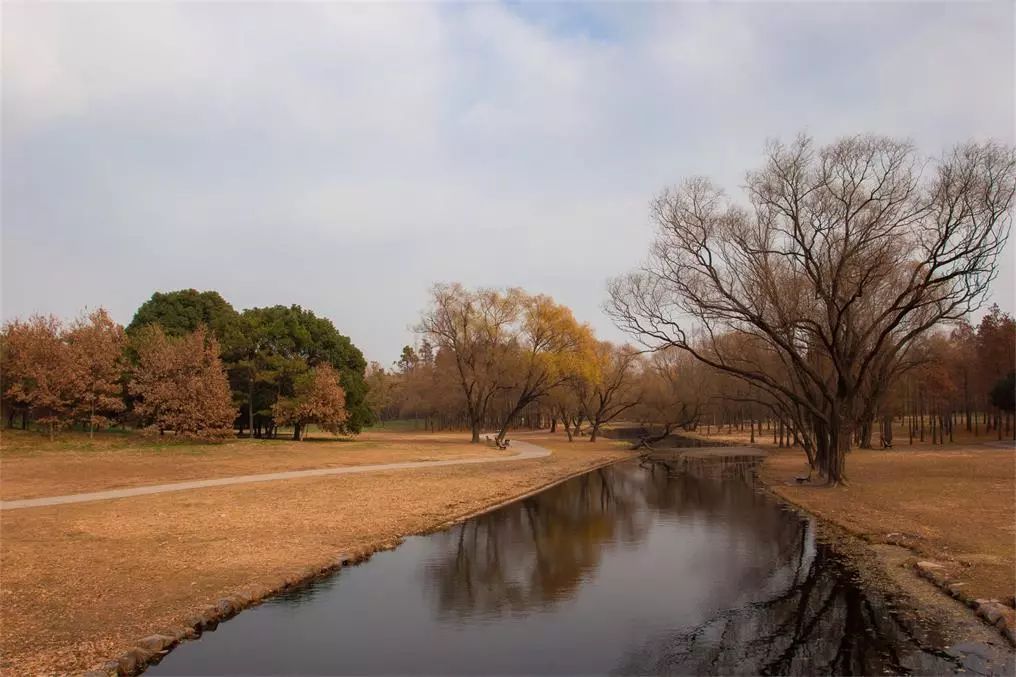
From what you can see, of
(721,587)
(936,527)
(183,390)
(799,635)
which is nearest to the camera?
(799,635)

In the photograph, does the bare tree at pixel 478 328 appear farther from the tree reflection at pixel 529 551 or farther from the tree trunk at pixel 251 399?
the tree reflection at pixel 529 551

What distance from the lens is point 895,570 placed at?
12.5 m

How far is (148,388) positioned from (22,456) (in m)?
10.2

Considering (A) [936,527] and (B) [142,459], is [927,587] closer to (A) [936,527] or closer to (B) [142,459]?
(A) [936,527]

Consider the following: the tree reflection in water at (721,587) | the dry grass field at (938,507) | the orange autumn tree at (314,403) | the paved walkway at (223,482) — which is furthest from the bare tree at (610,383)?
the tree reflection in water at (721,587)

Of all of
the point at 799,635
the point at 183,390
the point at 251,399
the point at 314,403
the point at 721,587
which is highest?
the point at 183,390

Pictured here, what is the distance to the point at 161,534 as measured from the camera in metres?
14.5

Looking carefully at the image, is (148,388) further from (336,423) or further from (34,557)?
(34,557)

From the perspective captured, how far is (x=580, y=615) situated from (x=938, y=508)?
44.6ft

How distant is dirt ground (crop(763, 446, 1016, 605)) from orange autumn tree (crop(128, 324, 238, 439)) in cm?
3169

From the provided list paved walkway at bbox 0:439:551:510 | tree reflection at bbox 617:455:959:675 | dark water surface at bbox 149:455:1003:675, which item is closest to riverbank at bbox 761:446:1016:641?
tree reflection at bbox 617:455:959:675

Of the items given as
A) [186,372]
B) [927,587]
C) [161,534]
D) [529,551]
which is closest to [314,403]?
[186,372]

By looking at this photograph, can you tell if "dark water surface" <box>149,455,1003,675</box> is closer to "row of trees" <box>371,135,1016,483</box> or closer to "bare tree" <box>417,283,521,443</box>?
"row of trees" <box>371,135,1016,483</box>

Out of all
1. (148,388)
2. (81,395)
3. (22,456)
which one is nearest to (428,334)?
(148,388)
